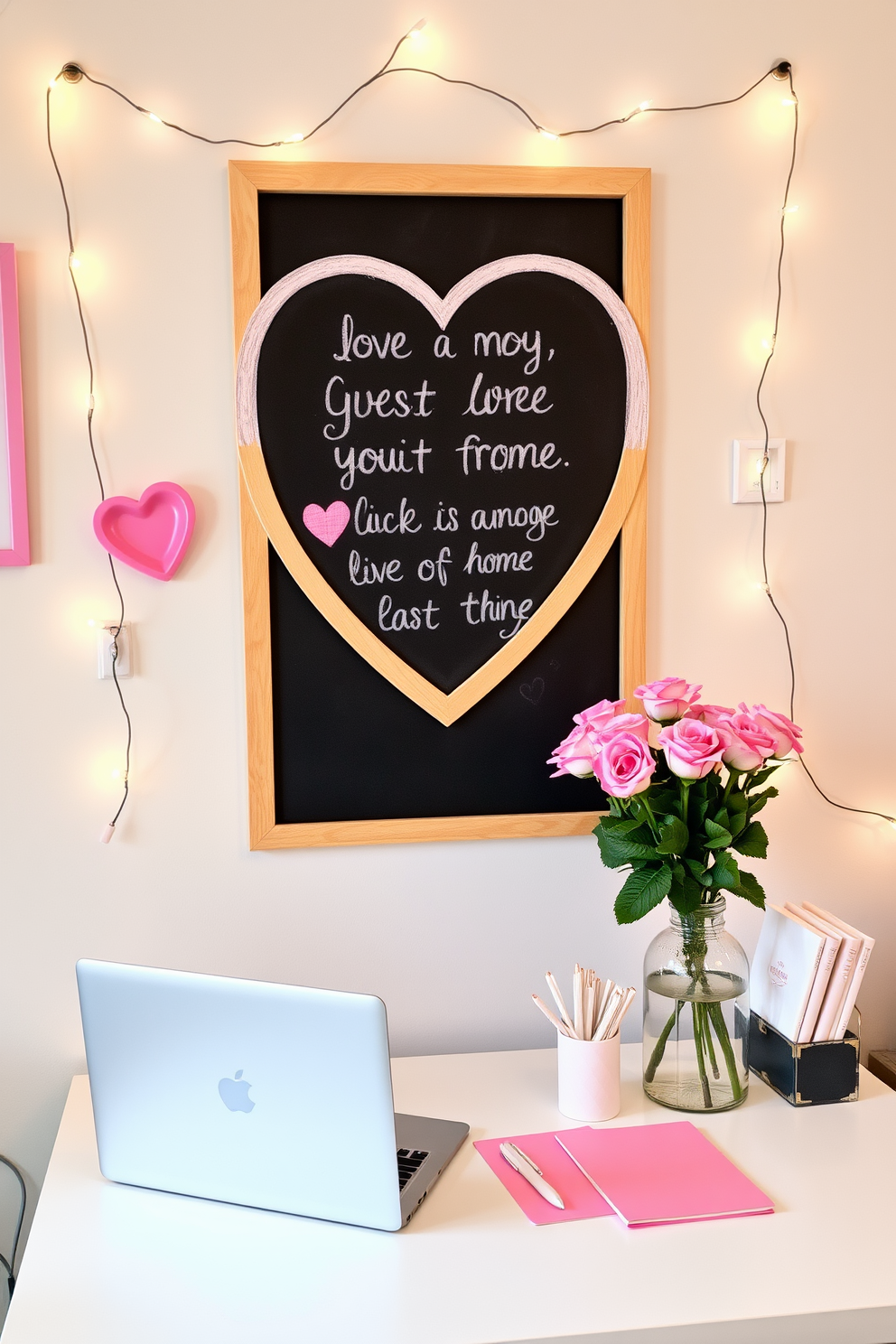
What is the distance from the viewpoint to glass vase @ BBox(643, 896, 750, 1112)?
4.63 feet

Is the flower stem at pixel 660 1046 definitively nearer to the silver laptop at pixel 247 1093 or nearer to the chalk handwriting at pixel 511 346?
the silver laptop at pixel 247 1093

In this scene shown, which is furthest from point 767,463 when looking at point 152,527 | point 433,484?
point 152,527

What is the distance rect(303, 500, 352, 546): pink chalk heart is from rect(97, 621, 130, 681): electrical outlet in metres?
0.29

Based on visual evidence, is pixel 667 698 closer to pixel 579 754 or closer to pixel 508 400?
pixel 579 754

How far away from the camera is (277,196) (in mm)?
1481

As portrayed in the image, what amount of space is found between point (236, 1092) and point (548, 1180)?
36cm

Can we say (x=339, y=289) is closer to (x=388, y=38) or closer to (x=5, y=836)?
(x=388, y=38)

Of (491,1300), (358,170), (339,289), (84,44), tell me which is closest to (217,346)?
(339,289)

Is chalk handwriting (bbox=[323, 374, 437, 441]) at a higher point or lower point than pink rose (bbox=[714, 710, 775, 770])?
higher

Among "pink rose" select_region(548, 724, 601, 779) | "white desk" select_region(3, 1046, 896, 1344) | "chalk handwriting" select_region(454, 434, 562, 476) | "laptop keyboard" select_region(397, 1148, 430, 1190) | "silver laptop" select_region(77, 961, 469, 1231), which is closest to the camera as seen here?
"white desk" select_region(3, 1046, 896, 1344)

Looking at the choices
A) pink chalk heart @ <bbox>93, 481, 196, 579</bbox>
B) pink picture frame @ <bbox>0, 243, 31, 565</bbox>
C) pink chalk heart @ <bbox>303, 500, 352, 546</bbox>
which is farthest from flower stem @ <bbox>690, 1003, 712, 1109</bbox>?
pink picture frame @ <bbox>0, 243, 31, 565</bbox>

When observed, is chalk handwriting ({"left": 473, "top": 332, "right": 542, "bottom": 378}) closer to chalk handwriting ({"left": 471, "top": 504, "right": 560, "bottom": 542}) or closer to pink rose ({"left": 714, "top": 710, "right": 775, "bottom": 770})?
chalk handwriting ({"left": 471, "top": 504, "right": 560, "bottom": 542})

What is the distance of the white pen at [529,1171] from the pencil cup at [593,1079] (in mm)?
108

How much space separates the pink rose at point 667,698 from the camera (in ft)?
4.67
